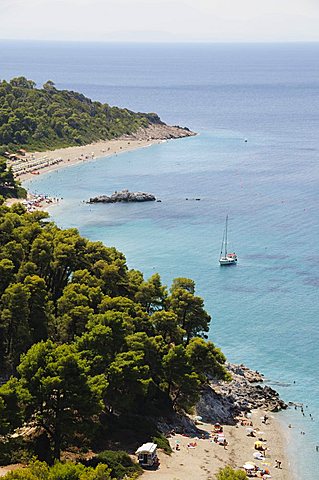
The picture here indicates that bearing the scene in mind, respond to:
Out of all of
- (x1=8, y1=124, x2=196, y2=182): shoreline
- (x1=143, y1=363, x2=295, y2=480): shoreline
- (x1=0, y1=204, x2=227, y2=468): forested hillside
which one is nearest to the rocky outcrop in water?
(x1=143, y1=363, x2=295, y2=480): shoreline

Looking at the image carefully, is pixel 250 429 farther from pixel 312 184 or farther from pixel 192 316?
pixel 312 184

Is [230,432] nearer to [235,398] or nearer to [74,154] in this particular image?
[235,398]

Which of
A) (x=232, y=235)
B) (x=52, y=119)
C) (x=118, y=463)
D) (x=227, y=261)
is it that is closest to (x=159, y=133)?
(x=52, y=119)

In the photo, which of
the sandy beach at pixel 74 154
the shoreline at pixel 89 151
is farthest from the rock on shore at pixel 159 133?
the sandy beach at pixel 74 154

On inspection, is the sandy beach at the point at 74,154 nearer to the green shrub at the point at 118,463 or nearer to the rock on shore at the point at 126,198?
the rock on shore at the point at 126,198

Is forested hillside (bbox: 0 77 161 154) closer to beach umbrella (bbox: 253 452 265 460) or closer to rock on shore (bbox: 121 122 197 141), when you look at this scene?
rock on shore (bbox: 121 122 197 141)

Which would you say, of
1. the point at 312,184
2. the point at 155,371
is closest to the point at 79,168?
the point at 312,184
